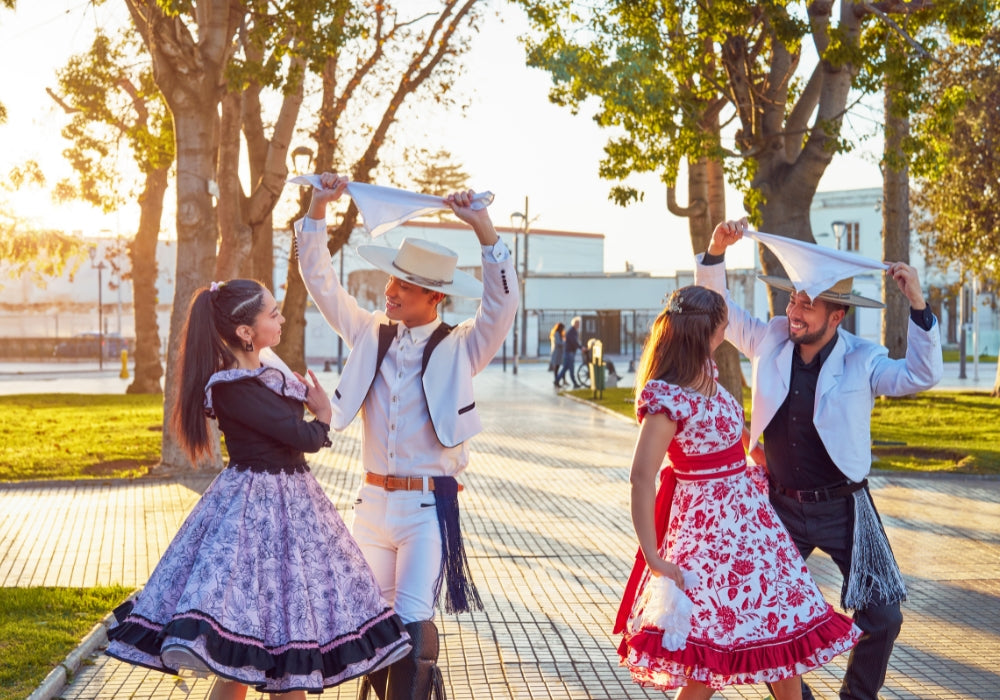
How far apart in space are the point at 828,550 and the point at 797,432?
0.49 meters

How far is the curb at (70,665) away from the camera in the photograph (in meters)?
5.33

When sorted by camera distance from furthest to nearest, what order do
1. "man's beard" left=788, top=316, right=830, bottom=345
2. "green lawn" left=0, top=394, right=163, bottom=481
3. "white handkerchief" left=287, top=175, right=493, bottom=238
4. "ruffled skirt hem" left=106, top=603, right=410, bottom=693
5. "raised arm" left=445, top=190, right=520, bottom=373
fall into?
"green lawn" left=0, top=394, right=163, bottom=481 → "man's beard" left=788, top=316, right=830, bottom=345 → "white handkerchief" left=287, top=175, right=493, bottom=238 → "raised arm" left=445, top=190, right=520, bottom=373 → "ruffled skirt hem" left=106, top=603, right=410, bottom=693

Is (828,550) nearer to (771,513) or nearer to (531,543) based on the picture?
(771,513)

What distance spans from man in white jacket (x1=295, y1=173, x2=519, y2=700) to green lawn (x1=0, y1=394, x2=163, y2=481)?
Result: 10.1m

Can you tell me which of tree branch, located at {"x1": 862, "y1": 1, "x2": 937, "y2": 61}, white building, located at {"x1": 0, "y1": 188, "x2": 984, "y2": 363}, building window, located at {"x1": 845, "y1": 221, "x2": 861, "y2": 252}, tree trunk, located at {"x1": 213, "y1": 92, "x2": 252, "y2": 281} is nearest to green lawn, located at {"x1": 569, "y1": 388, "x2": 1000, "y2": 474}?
tree branch, located at {"x1": 862, "y1": 1, "x2": 937, "y2": 61}

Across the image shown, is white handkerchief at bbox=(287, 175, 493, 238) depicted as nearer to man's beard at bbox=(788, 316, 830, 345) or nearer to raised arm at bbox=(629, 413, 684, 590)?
raised arm at bbox=(629, 413, 684, 590)

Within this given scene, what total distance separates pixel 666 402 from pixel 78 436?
15.9 metres

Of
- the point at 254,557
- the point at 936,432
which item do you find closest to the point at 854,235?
the point at 936,432

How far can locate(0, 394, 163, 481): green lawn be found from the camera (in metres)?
14.5

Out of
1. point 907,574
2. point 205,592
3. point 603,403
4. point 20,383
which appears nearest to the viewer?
point 205,592

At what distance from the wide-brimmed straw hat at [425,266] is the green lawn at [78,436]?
10.3 m

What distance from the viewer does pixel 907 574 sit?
8.18 metres

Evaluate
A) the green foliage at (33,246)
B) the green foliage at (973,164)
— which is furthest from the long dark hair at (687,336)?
the green foliage at (33,246)

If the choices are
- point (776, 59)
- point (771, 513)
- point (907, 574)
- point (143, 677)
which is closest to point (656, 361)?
point (771, 513)
